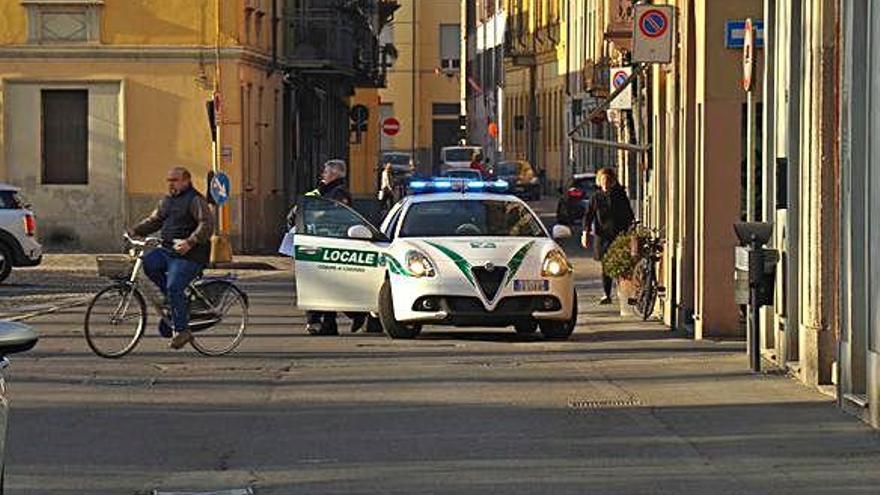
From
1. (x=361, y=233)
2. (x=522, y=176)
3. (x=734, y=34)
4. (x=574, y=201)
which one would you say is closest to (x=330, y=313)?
(x=361, y=233)

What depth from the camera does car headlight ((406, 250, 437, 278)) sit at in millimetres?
21492

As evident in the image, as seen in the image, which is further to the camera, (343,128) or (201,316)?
(343,128)

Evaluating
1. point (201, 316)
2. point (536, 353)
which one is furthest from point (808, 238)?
point (201, 316)

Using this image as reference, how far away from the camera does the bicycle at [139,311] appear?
19.6m

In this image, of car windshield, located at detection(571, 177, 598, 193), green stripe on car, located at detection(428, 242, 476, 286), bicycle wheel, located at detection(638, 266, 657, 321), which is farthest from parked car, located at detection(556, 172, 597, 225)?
green stripe on car, located at detection(428, 242, 476, 286)

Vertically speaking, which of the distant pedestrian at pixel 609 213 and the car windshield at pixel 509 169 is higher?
the car windshield at pixel 509 169

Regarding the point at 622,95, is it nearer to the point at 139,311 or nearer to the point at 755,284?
the point at 139,311

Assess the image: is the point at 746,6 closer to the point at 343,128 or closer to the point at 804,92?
the point at 804,92

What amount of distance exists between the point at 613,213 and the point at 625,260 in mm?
2795

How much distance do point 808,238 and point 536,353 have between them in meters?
4.21

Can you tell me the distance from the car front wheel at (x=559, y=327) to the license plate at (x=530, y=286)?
1.20 feet

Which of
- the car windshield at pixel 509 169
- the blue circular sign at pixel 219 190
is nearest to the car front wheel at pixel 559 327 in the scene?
the blue circular sign at pixel 219 190

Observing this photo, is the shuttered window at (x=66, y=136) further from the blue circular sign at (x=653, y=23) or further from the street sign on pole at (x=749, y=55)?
the street sign on pole at (x=749, y=55)

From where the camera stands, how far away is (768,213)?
19.0 m
